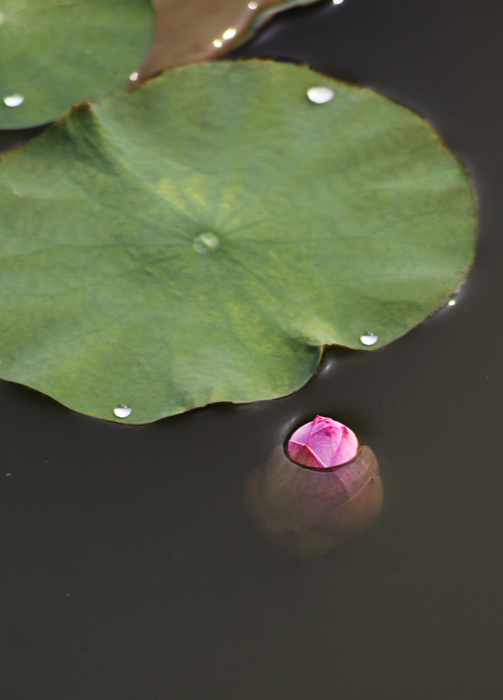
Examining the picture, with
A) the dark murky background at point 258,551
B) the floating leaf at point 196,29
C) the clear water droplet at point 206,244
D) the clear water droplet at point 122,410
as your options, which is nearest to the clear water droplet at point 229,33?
the floating leaf at point 196,29

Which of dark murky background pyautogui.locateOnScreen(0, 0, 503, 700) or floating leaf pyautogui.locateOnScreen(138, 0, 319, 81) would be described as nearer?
dark murky background pyautogui.locateOnScreen(0, 0, 503, 700)

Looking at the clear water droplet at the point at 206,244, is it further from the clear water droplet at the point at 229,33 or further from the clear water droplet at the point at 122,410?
the clear water droplet at the point at 229,33

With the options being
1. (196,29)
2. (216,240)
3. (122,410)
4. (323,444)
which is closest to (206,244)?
(216,240)

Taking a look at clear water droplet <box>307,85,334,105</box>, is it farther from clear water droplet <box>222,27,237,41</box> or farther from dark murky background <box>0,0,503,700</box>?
dark murky background <box>0,0,503,700</box>

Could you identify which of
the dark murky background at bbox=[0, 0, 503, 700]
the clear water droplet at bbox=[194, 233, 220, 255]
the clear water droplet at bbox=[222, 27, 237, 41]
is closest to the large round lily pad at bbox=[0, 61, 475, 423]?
the clear water droplet at bbox=[194, 233, 220, 255]

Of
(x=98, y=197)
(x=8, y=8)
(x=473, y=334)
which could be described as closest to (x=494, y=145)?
(x=473, y=334)

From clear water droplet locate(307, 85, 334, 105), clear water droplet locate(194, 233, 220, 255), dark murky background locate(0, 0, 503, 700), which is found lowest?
dark murky background locate(0, 0, 503, 700)
